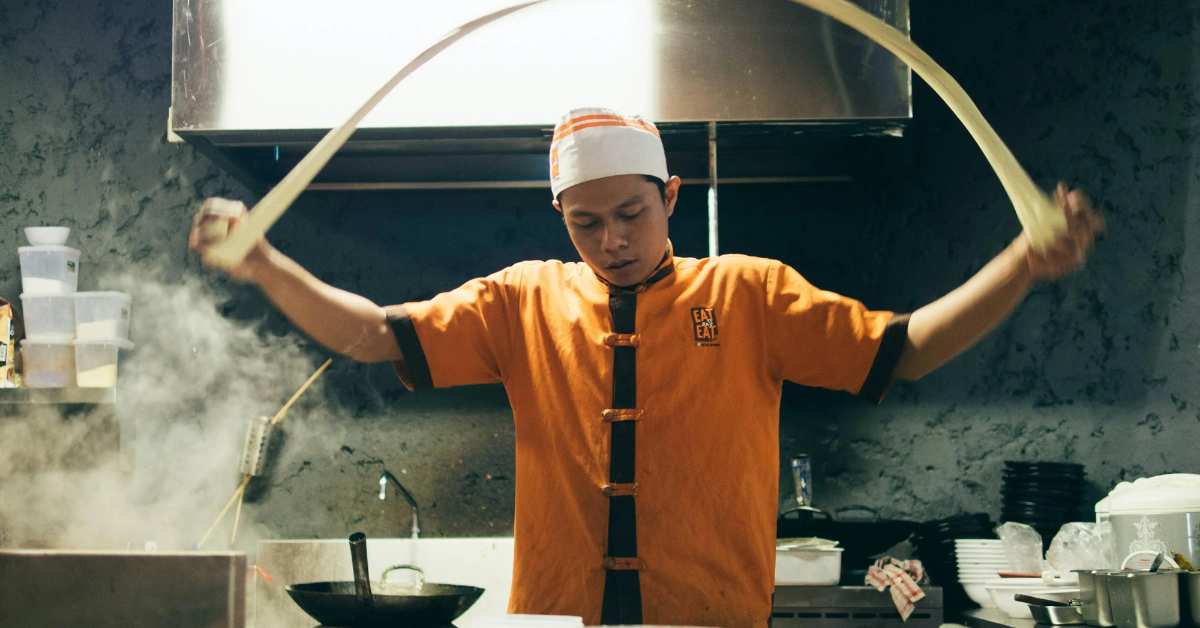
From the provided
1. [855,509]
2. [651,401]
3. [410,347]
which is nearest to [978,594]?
[855,509]

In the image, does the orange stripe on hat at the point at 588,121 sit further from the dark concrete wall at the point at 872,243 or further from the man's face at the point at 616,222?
the dark concrete wall at the point at 872,243

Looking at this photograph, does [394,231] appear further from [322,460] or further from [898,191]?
[898,191]

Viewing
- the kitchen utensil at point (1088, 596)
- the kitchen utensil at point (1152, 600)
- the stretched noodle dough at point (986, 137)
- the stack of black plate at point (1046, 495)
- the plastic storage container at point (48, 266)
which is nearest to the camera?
the stretched noodle dough at point (986, 137)

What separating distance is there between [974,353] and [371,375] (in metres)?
1.81

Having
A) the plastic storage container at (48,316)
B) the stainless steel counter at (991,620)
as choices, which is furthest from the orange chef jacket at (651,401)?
the plastic storage container at (48,316)

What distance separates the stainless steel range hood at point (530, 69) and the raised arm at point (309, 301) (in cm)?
92

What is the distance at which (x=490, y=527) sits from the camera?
103 inches

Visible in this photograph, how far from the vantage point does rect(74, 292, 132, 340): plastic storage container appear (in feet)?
8.41

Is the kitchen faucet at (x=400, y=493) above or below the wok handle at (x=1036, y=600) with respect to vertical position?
above

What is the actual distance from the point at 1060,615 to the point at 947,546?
377 mm

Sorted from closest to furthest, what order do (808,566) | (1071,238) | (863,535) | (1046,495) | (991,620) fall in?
(1071,238) < (991,620) < (808,566) < (1046,495) < (863,535)

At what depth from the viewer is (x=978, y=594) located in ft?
7.34

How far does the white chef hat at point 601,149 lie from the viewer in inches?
58.5

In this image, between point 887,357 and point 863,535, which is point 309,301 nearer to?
point 887,357
